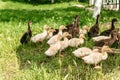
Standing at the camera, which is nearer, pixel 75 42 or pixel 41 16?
pixel 75 42

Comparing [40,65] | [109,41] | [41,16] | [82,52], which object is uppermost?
[109,41]

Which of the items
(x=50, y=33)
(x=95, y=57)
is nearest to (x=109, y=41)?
(x=95, y=57)

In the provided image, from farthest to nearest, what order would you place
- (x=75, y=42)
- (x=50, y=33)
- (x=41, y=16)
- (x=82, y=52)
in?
(x=41, y=16) → (x=50, y=33) → (x=75, y=42) → (x=82, y=52)

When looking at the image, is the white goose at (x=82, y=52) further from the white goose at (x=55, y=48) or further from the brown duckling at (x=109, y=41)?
the brown duckling at (x=109, y=41)

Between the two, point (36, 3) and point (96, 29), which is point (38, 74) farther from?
point (36, 3)

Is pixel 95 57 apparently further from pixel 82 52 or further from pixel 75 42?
pixel 75 42

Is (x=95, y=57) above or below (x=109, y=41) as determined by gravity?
below

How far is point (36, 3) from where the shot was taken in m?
43.3

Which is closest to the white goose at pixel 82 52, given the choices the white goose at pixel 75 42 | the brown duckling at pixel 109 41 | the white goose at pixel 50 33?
the brown duckling at pixel 109 41

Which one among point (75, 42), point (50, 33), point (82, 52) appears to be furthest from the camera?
point (50, 33)

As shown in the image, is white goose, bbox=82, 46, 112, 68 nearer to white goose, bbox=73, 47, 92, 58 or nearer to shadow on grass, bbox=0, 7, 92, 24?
white goose, bbox=73, 47, 92, 58

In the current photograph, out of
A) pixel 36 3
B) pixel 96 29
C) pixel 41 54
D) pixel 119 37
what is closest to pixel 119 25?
pixel 96 29

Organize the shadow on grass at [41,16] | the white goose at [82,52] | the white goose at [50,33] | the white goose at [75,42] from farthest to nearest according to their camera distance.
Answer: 1. the shadow on grass at [41,16]
2. the white goose at [50,33]
3. the white goose at [75,42]
4. the white goose at [82,52]

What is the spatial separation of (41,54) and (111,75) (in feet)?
9.55
